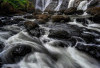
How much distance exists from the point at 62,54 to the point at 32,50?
1.18 m

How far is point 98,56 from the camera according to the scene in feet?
14.2

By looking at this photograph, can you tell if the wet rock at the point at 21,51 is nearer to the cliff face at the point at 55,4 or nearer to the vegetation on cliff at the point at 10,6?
the vegetation on cliff at the point at 10,6

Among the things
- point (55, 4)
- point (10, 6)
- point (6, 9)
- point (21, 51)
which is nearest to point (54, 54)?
point (21, 51)

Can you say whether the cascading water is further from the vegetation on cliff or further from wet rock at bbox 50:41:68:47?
the vegetation on cliff

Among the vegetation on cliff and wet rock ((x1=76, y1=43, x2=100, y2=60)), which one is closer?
wet rock ((x1=76, y1=43, x2=100, y2=60))

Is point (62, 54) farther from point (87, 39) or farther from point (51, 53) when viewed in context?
point (87, 39)

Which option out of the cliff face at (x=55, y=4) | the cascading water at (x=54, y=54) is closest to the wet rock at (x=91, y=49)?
the cascading water at (x=54, y=54)

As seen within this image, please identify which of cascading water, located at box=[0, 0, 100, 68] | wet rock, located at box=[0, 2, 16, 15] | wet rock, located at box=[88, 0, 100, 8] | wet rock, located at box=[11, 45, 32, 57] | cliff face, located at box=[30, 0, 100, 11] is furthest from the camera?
cliff face, located at box=[30, 0, 100, 11]

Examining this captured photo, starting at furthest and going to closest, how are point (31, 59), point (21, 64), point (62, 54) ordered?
point (62, 54), point (31, 59), point (21, 64)

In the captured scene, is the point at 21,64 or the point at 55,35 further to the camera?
the point at 55,35

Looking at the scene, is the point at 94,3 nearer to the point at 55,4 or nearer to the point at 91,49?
the point at 55,4

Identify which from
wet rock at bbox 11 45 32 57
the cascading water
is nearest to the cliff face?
the cascading water

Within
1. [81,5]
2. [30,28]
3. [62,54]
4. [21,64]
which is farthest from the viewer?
[81,5]

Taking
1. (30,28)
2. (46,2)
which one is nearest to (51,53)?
(30,28)
